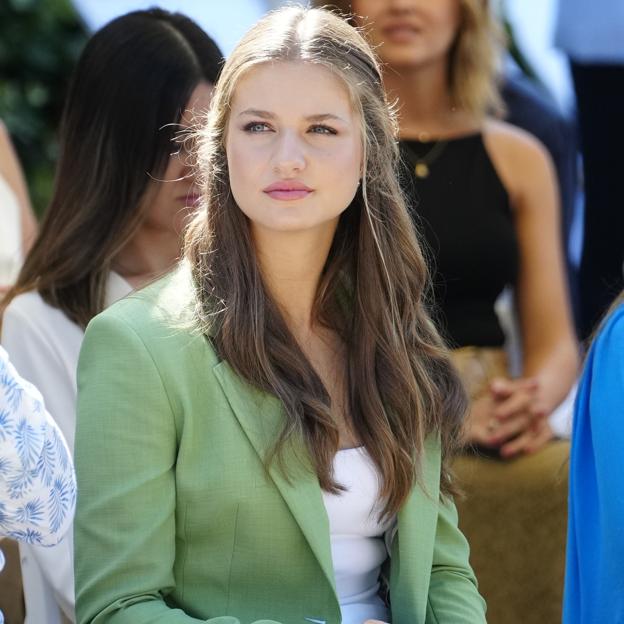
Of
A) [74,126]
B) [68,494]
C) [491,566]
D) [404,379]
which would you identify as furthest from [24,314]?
[491,566]

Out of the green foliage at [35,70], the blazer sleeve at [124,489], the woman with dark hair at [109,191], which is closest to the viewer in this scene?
the blazer sleeve at [124,489]

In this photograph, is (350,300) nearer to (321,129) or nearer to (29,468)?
(321,129)

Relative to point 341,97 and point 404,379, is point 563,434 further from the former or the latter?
point 341,97

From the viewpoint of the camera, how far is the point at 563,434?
3.55 metres

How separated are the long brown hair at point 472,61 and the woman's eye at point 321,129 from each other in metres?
1.47

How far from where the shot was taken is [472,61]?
3.84m

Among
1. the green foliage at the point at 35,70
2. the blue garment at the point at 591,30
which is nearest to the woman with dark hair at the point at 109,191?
the blue garment at the point at 591,30

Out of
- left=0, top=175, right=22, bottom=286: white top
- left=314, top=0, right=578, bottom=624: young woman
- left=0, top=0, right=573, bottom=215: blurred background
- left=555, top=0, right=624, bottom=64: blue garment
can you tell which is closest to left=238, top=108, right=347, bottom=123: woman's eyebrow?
left=314, top=0, right=578, bottom=624: young woman

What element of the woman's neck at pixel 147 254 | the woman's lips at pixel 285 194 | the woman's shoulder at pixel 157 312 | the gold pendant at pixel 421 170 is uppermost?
the woman's lips at pixel 285 194

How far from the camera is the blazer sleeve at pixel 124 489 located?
218 cm

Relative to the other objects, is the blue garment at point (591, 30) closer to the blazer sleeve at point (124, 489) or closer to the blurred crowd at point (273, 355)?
the blurred crowd at point (273, 355)

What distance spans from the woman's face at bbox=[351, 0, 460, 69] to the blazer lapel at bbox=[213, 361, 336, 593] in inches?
64.1

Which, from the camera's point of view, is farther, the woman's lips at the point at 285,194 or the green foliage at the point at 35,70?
the green foliage at the point at 35,70

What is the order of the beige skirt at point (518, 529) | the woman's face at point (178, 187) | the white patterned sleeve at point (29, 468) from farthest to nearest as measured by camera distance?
the beige skirt at point (518, 529), the woman's face at point (178, 187), the white patterned sleeve at point (29, 468)
